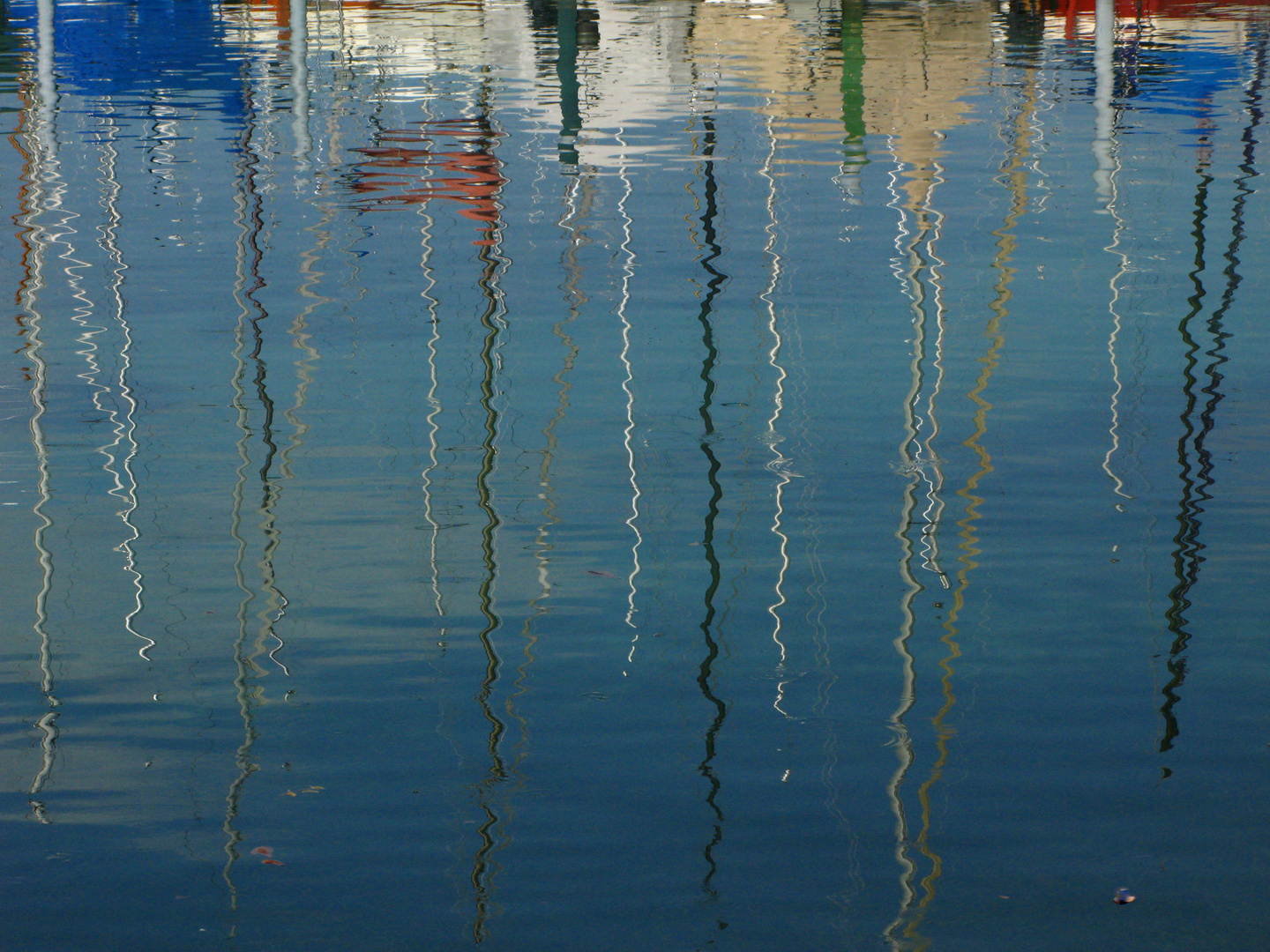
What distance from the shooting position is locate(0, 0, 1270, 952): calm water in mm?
6434

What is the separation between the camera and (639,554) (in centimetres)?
990

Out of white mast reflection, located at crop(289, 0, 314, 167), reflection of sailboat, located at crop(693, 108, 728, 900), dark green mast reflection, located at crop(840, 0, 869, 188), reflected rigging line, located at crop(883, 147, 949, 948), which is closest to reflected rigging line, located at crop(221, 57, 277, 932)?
white mast reflection, located at crop(289, 0, 314, 167)

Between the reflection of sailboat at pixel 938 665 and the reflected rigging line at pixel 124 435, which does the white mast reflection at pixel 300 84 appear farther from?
the reflection of sailboat at pixel 938 665

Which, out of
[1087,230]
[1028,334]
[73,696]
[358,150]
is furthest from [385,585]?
[358,150]

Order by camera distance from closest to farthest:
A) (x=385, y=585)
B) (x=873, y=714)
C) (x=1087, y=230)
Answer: (x=873, y=714), (x=385, y=585), (x=1087, y=230)

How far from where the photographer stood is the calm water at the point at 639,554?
643 cm

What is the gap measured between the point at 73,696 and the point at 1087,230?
14.2m

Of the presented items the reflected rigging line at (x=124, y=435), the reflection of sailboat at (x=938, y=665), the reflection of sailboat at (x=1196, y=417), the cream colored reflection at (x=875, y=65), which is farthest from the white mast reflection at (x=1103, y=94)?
the reflected rigging line at (x=124, y=435)

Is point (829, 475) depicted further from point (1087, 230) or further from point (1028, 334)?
point (1087, 230)

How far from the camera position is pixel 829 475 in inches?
A: 449

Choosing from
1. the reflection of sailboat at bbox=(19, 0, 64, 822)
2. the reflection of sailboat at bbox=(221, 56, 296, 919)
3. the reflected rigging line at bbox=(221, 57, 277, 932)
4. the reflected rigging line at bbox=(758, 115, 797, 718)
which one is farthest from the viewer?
the reflected rigging line at bbox=(758, 115, 797, 718)

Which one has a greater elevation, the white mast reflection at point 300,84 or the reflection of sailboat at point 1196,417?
the white mast reflection at point 300,84

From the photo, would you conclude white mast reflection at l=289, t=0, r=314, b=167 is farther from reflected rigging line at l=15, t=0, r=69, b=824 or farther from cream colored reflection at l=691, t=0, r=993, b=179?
cream colored reflection at l=691, t=0, r=993, b=179

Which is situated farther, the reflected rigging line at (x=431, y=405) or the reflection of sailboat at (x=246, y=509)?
the reflected rigging line at (x=431, y=405)
